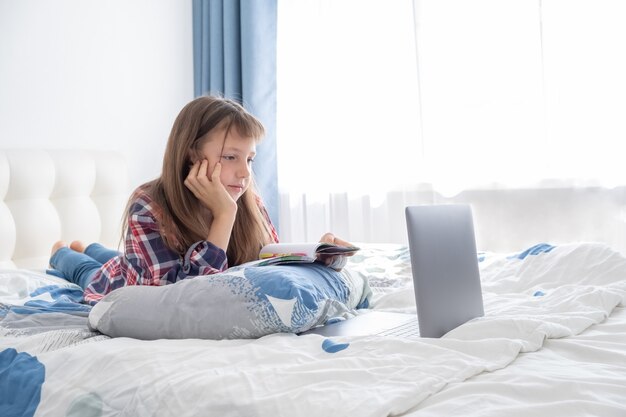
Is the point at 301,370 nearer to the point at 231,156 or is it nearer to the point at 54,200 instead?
the point at 231,156

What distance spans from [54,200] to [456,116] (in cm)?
166

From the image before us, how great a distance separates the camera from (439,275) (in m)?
1.06

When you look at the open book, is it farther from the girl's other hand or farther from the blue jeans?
the blue jeans

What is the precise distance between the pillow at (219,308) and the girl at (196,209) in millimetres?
282

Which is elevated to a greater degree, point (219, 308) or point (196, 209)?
point (196, 209)

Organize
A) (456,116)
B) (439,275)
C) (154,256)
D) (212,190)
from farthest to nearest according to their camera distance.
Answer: (456,116) < (212,190) < (154,256) < (439,275)

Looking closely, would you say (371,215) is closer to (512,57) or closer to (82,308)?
(512,57)

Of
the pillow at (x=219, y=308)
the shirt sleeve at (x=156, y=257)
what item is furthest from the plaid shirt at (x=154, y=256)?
the pillow at (x=219, y=308)

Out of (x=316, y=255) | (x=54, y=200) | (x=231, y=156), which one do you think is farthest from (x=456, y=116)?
(x=54, y=200)

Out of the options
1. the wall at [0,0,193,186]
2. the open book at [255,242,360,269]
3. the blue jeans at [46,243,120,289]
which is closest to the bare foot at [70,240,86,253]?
the blue jeans at [46,243,120,289]

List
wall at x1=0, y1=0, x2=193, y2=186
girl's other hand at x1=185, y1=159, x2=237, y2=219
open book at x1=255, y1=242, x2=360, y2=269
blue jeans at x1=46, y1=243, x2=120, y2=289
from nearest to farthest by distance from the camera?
open book at x1=255, y1=242, x2=360, y2=269
girl's other hand at x1=185, y1=159, x2=237, y2=219
blue jeans at x1=46, y1=243, x2=120, y2=289
wall at x1=0, y1=0, x2=193, y2=186

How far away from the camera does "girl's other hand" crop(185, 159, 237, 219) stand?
157 cm

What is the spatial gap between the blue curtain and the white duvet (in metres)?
2.15

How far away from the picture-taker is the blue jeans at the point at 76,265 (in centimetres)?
→ 200
